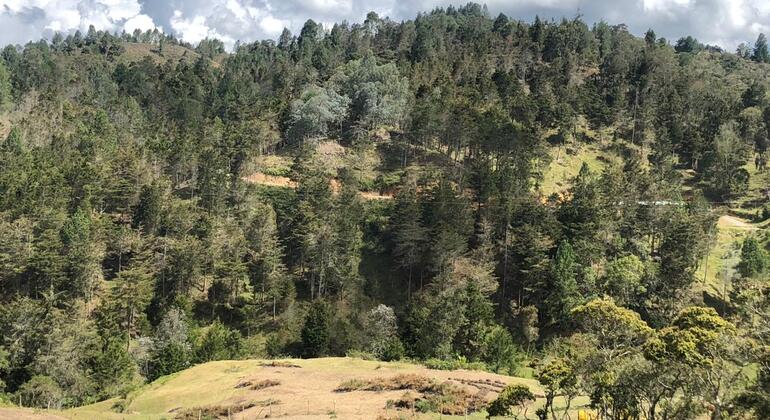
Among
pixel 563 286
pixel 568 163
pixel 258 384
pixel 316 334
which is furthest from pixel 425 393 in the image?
pixel 568 163

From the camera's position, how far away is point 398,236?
249 ft

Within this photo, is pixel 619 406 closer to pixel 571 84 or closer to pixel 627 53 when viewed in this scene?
pixel 571 84

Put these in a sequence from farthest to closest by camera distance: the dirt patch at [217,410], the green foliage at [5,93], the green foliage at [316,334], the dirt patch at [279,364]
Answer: the green foliage at [5,93]
the green foliage at [316,334]
the dirt patch at [279,364]
the dirt patch at [217,410]

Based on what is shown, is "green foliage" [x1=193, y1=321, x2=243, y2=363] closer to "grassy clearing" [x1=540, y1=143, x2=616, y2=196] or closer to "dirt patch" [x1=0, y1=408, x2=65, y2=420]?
"dirt patch" [x1=0, y1=408, x2=65, y2=420]

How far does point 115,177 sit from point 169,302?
24562 millimetres

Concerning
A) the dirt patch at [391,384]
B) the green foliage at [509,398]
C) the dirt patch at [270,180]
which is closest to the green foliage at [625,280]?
the dirt patch at [391,384]

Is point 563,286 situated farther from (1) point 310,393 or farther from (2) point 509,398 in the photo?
(2) point 509,398

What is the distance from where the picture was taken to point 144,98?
140 metres

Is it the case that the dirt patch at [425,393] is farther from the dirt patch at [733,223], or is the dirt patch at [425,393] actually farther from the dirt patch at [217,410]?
the dirt patch at [733,223]

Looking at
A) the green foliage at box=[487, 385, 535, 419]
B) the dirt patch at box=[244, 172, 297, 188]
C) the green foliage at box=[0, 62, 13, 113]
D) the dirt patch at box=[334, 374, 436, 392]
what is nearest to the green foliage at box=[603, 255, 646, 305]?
the dirt patch at box=[334, 374, 436, 392]

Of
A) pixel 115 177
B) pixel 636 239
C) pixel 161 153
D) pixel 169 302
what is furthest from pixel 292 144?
pixel 636 239

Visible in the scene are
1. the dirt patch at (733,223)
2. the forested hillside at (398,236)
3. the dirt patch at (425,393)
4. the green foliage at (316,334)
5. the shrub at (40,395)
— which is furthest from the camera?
the dirt patch at (733,223)

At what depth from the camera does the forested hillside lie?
164ft

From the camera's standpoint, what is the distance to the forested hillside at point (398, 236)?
164 feet
